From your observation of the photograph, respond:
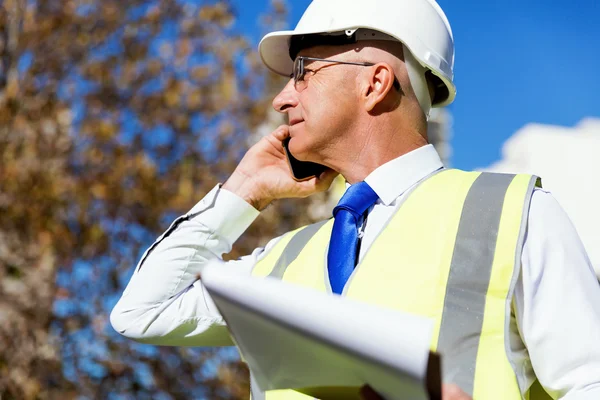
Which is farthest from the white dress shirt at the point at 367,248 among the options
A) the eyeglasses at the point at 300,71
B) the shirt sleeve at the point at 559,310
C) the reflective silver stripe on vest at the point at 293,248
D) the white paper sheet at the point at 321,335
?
the white paper sheet at the point at 321,335

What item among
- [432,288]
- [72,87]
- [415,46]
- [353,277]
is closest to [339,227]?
[353,277]

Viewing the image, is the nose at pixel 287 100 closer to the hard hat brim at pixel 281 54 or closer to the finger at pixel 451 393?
the hard hat brim at pixel 281 54

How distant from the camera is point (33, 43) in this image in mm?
10586

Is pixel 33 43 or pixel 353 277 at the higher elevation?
pixel 33 43

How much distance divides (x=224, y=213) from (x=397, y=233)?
90 cm

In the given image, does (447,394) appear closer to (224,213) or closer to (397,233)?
(397,233)

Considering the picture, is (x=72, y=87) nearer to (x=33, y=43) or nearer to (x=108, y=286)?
(x=33, y=43)

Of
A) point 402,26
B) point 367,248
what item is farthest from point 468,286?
point 402,26

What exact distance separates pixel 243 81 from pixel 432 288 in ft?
33.8

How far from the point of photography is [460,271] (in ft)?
6.88

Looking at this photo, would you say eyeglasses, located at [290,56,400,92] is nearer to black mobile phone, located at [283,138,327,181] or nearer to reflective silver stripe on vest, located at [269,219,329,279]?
black mobile phone, located at [283,138,327,181]

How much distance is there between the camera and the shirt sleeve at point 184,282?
2877 mm

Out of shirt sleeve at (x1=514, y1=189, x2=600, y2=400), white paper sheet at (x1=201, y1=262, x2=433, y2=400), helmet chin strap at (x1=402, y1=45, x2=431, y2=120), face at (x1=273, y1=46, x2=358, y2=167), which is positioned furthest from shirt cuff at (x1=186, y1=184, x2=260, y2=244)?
white paper sheet at (x1=201, y1=262, x2=433, y2=400)

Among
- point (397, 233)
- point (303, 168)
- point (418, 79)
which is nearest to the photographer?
point (397, 233)
